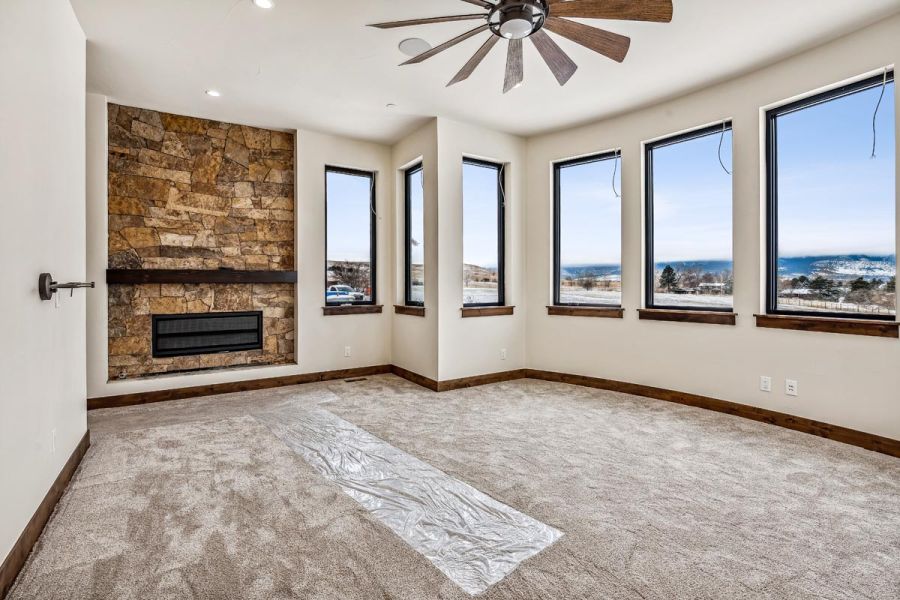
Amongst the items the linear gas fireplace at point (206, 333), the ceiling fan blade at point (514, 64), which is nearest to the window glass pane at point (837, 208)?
the ceiling fan blade at point (514, 64)

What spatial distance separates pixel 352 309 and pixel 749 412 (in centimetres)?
406

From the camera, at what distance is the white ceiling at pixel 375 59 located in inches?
111

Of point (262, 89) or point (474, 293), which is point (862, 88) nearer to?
point (474, 293)

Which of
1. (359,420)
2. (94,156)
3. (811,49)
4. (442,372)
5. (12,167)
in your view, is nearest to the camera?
(12,167)

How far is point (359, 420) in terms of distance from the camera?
146 inches

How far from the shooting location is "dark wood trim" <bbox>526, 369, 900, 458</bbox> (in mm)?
2986

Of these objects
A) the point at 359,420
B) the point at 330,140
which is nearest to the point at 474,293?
the point at 359,420

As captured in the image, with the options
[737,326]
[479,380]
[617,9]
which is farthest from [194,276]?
[737,326]

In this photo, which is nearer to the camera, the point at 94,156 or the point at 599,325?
the point at 94,156

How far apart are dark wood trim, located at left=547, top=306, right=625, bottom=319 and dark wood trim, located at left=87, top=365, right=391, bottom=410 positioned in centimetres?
218

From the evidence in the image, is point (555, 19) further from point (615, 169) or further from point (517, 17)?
point (615, 169)

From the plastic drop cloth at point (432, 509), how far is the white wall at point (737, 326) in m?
2.58

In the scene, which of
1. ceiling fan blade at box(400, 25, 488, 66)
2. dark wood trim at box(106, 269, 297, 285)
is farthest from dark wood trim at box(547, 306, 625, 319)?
ceiling fan blade at box(400, 25, 488, 66)

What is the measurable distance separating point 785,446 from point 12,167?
14.8 feet
